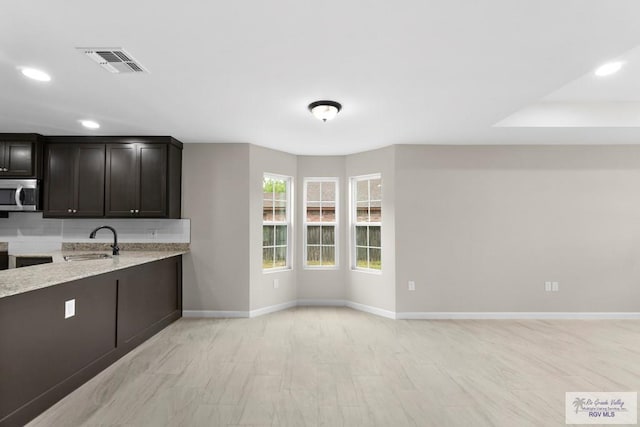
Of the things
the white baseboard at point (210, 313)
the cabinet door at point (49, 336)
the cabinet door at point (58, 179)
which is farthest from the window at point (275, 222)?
the cabinet door at point (58, 179)

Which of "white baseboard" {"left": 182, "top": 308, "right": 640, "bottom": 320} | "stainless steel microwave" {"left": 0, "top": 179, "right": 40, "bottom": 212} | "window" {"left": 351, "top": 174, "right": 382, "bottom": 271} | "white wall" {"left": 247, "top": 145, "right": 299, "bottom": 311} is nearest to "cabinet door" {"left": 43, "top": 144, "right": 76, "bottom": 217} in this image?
"stainless steel microwave" {"left": 0, "top": 179, "right": 40, "bottom": 212}

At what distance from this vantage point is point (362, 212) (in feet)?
17.7

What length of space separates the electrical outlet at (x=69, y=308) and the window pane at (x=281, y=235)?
2.96m

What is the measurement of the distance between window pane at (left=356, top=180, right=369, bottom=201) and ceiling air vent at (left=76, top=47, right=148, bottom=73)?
3.56m

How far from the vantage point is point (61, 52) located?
7.50ft

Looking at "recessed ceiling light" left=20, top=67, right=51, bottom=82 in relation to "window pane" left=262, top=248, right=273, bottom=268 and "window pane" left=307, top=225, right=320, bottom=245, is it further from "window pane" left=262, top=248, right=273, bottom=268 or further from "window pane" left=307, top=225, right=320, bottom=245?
"window pane" left=307, top=225, right=320, bottom=245

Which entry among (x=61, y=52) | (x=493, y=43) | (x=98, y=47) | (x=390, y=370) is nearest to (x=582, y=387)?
(x=390, y=370)

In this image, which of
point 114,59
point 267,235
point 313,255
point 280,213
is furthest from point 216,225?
point 114,59

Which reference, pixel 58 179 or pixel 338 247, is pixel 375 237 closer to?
pixel 338 247

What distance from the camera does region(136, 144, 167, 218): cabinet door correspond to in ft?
14.4

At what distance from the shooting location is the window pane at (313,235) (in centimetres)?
557

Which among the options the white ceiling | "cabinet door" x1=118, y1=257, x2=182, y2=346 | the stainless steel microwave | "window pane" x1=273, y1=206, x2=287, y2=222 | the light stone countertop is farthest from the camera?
"window pane" x1=273, y1=206, x2=287, y2=222

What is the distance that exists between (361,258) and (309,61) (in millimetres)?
3593

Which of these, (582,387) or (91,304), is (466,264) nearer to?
(582,387)
